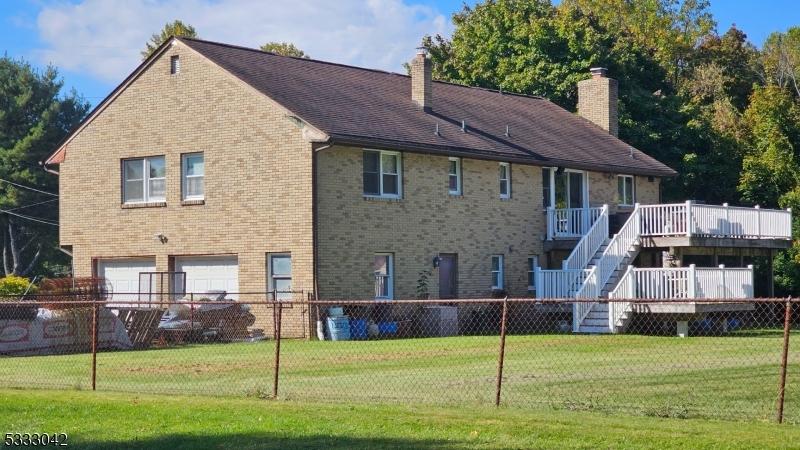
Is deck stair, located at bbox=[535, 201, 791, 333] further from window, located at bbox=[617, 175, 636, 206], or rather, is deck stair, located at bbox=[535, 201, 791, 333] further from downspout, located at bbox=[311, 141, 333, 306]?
downspout, located at bbox=[311, 141, 333, 306]

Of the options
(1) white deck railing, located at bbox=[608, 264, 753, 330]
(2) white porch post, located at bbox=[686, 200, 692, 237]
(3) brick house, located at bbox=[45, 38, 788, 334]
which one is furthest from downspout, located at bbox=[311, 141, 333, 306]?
(2) white porch post, located at bbox=[686, 200, 692, 237]

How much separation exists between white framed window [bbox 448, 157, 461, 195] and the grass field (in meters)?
20.2

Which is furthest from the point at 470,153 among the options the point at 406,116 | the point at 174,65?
the point at 174,65

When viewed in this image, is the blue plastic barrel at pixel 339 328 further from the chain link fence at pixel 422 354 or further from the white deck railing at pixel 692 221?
the white deck railing at pixel 692 221

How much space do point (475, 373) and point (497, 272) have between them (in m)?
17.0

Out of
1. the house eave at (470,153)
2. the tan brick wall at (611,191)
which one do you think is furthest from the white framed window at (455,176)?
the tan brick wall at (611,191)

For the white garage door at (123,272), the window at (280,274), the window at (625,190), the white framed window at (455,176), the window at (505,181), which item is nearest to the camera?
the window at (280,274)

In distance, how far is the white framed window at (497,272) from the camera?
37.2m

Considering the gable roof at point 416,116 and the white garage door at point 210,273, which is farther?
the white garage door at point 210,273

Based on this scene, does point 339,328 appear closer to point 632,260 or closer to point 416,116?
point 416,116

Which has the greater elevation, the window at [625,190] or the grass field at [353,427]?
the window at [625,190]

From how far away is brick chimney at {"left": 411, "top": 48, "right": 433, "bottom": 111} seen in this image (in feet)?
124

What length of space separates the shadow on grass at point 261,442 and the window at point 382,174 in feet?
65.7

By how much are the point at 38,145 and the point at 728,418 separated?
53.8 m
